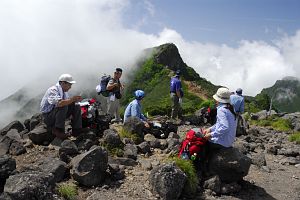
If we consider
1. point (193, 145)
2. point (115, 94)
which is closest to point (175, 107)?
point (115, 94)

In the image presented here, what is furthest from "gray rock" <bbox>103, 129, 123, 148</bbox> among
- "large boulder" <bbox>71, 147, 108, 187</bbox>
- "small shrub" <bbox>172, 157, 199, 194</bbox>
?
"small shrub" <bbox>172, 157, 199, 194</bbox>

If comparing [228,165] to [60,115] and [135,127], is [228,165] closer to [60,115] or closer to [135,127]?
[135,127]

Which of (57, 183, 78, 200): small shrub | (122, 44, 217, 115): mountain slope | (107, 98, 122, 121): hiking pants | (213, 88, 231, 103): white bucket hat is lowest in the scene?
(57, 183, 78, 200): small shrub

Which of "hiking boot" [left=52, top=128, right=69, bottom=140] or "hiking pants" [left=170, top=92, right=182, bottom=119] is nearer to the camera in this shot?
"hiking boot" [left=52, top=128, right=69, bottom=140]

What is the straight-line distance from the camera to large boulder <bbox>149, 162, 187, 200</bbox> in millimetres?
9656

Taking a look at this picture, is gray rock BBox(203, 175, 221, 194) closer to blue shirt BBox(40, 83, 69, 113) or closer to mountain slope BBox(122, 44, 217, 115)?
blue shirt BBox(40, 83, 69, 113)

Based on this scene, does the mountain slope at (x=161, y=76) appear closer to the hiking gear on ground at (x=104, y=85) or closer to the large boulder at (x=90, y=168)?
the hiking gear on ground at (x=104, y=85)

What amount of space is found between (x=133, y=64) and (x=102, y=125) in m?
90.6

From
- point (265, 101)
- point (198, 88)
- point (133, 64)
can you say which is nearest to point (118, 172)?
point (265, 101)

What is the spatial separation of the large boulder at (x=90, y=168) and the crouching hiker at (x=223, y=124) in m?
2.81

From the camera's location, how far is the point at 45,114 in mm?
12734

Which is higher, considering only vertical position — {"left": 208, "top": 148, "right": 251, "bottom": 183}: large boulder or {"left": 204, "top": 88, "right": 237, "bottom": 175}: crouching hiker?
{"left": 204, "top": 88, "right": 237, "bottom": 175}: crouching hiker

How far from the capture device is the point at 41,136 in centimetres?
1286

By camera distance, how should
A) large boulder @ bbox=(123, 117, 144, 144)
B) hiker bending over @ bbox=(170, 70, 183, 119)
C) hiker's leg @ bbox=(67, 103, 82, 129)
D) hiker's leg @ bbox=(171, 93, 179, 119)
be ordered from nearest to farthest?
1. hiker's leg @ bbox=(67, 103, 82, 129)
2. large boulder @ bbox=(123, 117, 144, 144)
3. hiker bending over @ bbox=(170, 70, 183, 119)
4. hiker's leg @ bbox=(171, 93, 179, 119)
